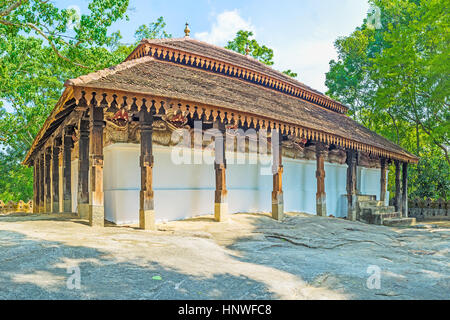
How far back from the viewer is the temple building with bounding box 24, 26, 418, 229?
7777 millimetres

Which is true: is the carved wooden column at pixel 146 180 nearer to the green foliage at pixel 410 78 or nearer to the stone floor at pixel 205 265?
the stone floor at pixel 205 265

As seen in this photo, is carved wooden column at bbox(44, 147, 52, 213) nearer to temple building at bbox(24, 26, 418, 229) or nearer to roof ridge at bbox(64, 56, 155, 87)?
temple building at bbox(24, 26, 418, 229)

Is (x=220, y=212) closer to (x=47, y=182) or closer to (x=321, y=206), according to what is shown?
(x=321, y=206)

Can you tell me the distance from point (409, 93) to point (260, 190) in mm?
13894

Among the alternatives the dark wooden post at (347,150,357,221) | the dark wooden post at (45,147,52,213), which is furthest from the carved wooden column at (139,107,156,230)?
the dark wooden post at (45,147,52,213)

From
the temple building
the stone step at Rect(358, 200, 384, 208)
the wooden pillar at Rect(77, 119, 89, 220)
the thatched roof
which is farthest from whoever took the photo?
the stone step at Rect(358, 200, 384, 208)

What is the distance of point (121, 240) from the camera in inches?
243

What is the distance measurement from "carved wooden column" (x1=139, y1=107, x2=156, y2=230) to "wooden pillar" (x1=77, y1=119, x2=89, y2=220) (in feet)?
6.76

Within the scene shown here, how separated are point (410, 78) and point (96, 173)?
65.2ft

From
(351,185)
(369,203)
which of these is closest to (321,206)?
(351,185)

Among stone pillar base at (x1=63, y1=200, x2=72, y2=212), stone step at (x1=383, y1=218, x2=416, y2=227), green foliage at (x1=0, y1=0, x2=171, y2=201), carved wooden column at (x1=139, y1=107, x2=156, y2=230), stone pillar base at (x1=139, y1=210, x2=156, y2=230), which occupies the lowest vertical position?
stone step at (x1=383, y1=218, x2=416, y2=227)

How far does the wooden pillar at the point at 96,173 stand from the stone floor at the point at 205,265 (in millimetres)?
411

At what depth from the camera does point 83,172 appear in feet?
31.1

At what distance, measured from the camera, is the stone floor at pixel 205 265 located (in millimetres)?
3984
